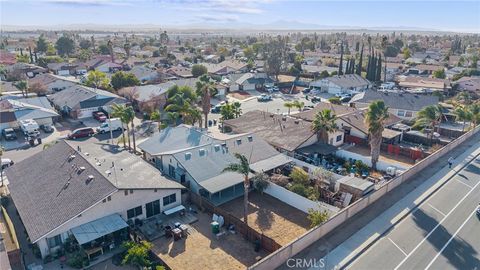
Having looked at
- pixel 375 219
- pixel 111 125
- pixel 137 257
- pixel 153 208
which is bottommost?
pixel 375 219

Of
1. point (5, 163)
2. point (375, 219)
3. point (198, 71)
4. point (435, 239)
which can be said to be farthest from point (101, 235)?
point (198, 71)

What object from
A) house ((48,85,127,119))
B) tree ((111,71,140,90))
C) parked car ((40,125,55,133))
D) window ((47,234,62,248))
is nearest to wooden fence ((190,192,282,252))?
window ((47,234,62,248))

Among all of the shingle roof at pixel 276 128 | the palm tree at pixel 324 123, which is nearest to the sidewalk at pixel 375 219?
the palm tree at pixel 324 123

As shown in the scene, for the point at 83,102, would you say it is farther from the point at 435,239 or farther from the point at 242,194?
the point at 435,239

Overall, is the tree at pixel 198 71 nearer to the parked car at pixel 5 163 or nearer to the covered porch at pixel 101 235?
the parked car at pixel 5 163

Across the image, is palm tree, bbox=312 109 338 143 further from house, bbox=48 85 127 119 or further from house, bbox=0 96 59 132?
house, bbox=0 96 59 132

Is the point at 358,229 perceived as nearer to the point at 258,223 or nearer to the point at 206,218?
the point at 258,223
